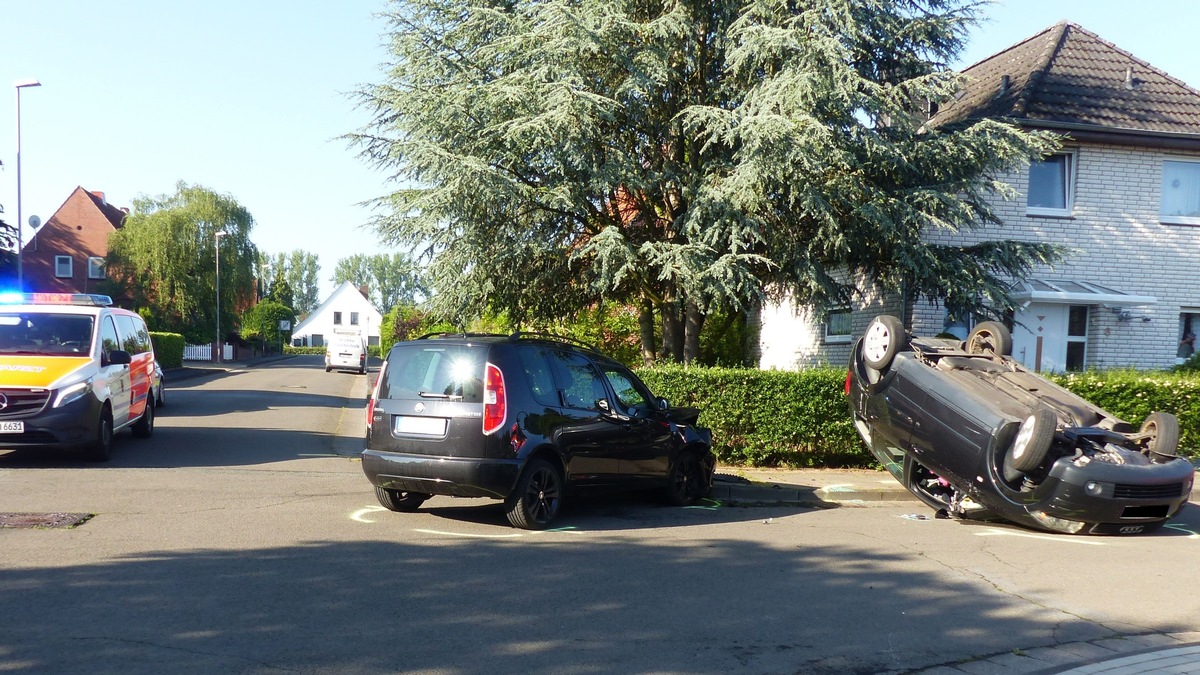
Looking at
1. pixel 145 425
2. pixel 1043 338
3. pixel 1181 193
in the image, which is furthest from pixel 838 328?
pixel 145 425

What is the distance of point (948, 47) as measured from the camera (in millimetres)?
14500

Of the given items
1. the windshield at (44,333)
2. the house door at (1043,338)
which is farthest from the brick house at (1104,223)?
the windshield at (44,333)

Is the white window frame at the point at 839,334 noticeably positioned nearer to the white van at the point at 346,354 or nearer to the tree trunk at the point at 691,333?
the tree trunk at the point at 691,333

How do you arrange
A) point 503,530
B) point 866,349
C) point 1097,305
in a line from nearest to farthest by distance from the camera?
point 503,530
point 866,349
point 1097,305

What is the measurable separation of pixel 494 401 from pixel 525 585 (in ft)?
6.74

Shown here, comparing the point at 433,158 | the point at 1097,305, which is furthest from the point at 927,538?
the point at 1097,305

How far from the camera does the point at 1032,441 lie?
8.05 meters

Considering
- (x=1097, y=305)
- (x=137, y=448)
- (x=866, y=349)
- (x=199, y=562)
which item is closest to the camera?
(x=199, y=562)

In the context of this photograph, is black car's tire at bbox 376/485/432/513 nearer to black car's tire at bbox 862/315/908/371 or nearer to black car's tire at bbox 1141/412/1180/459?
black car's tire at bbox 862/315/908/371

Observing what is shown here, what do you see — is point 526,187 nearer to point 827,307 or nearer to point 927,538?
point 827,307

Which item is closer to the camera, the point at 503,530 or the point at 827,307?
the point at 503,530

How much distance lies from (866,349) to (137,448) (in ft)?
30.8

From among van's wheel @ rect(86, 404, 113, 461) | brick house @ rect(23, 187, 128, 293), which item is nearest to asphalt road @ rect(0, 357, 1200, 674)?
van's wheel @ rect(86, 404, 113, 461)

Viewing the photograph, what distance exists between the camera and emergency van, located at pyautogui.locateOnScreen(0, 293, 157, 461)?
10.4m
